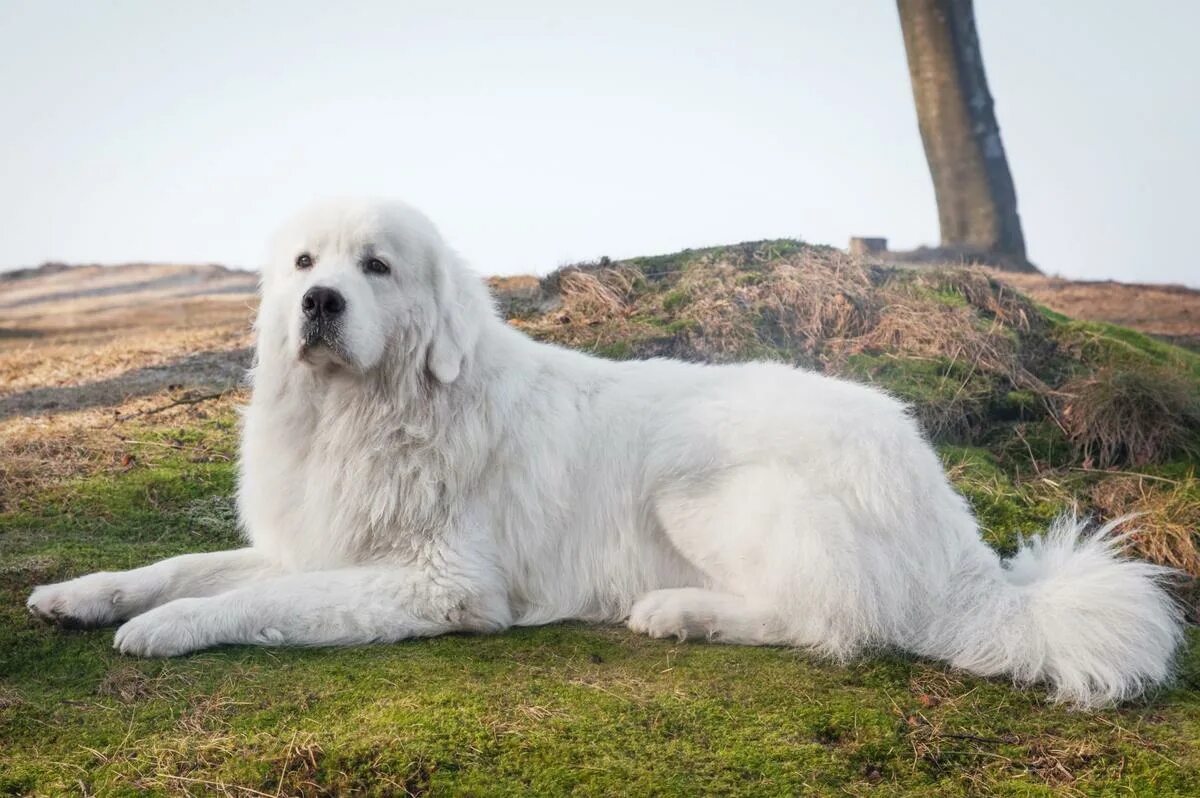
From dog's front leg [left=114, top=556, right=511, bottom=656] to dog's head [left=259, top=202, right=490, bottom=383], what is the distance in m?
0.84

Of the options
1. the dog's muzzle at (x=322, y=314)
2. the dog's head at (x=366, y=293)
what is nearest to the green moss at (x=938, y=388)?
the dog's head at (x=366, y=293)

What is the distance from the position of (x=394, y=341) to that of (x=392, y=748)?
5.69 feet

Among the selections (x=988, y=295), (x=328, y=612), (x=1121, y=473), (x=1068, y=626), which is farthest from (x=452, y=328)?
(x=988, y=295)

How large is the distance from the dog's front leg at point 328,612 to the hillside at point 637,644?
0.10 metres

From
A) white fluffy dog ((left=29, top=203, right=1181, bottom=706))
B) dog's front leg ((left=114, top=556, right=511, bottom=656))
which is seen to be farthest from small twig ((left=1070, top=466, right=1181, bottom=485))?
dog's front leg ((left=114, top=556, right=511, bottom=656))

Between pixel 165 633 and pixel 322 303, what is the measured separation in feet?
4.41

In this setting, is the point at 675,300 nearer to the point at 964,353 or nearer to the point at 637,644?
the point at 964,353

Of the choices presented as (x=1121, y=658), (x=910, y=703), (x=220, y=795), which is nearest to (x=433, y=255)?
(x=220, y=795)

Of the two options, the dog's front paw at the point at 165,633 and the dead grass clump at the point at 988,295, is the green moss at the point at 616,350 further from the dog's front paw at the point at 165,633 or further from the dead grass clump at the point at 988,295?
the dog's front paw at the point at 165,633

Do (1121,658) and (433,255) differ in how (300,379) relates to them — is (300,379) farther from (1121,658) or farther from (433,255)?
(1121,658)

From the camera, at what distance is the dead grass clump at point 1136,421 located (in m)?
6.98

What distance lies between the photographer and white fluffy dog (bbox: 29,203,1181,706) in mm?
4113

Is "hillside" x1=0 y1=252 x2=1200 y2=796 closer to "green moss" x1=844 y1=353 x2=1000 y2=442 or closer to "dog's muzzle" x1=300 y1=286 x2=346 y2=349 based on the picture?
"green moss" x1=844 y1=353 x2=1000 y2=442

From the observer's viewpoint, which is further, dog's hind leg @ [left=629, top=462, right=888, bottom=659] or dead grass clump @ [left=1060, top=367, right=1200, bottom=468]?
dead grass clump @ [left=1060, top=367, right=1200, bottom=468]
